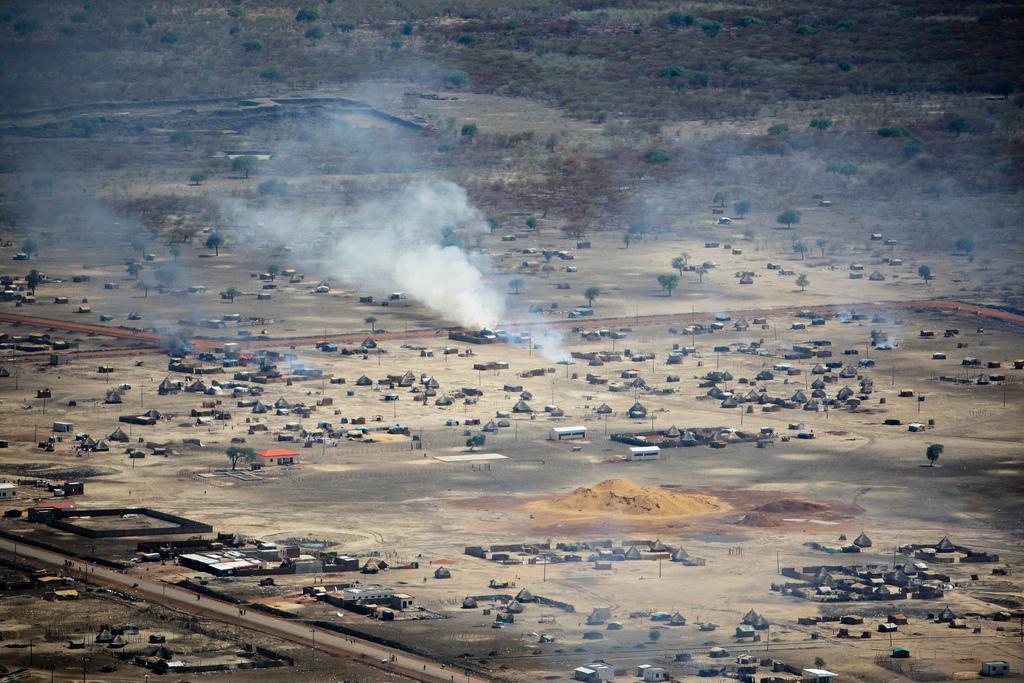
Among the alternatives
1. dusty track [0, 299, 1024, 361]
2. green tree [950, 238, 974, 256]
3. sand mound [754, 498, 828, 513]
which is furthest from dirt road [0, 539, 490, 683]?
green tree [950, 238, 974, 256]

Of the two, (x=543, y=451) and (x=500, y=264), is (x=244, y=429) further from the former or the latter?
(x=500, y=264)

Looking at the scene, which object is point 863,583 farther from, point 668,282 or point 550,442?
point 668,282

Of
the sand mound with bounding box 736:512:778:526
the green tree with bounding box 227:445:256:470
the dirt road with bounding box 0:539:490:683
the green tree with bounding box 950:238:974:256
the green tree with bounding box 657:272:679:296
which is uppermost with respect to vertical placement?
the green tree with bounding box 950:238:974:256

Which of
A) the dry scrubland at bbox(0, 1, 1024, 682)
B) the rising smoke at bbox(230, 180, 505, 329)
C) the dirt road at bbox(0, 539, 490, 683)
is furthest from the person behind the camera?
the rising smoke at bbox(230, 180, 505, 329)

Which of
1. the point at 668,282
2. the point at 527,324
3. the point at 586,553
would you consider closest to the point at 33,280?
the point at 527,324

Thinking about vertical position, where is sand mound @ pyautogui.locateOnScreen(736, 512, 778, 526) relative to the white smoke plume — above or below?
below

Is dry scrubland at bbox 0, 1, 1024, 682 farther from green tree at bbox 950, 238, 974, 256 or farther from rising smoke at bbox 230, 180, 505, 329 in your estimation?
rising smoke at bbox 230, 180, 505, 329

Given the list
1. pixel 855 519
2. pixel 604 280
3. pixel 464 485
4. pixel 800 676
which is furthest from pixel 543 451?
pixel 604 280
